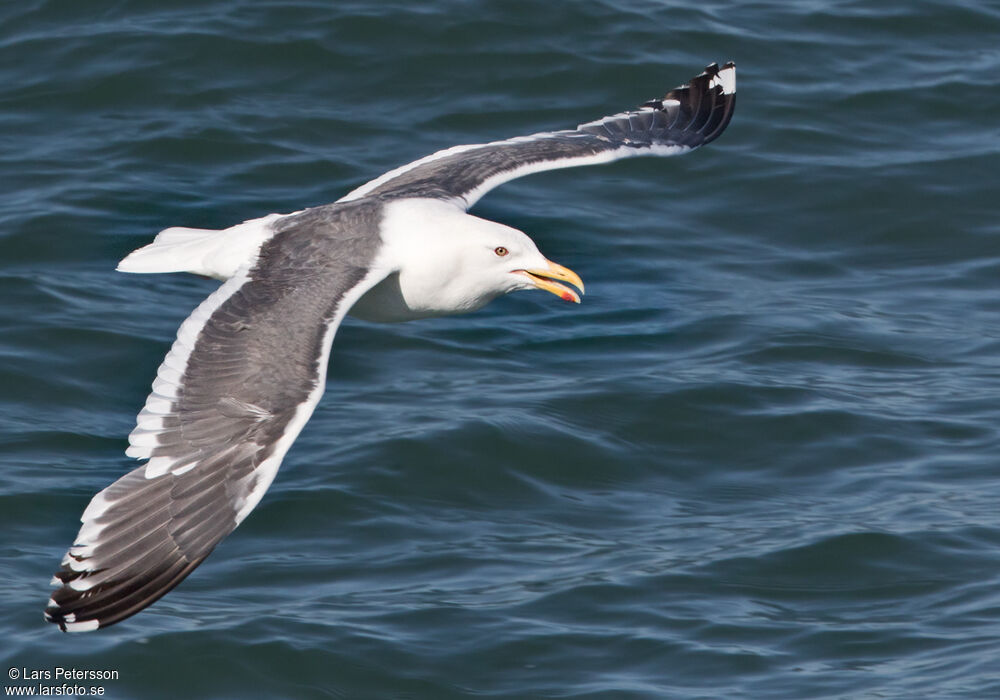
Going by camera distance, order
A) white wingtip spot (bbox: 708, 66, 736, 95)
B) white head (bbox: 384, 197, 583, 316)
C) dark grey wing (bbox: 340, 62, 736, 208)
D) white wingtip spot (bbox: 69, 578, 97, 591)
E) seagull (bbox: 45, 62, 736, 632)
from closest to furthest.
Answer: white wingtip spot (bbox: 69, 578, 97, 591), seagull (bbox: 45, 62, 736, 632), white head (bbox: 384, 197, 583, 316), dark grey wing (bbox: 340, 62, 736, 208), white wingtip spot (bbox: 708, 66, 736, 95)

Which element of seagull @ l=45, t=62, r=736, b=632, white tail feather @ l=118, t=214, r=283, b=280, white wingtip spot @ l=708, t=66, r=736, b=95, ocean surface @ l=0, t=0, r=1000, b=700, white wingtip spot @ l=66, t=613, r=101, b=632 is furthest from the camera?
white wingtip spot @ l=708, t=66, r=736, b=95

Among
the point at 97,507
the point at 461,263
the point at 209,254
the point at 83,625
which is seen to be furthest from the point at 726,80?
the point at 83,625

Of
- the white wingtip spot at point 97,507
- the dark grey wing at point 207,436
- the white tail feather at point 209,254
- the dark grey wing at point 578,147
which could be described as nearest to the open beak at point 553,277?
the dark grey wing at point 578,147

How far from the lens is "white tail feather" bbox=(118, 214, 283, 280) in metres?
7.89

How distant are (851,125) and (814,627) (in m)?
5.47

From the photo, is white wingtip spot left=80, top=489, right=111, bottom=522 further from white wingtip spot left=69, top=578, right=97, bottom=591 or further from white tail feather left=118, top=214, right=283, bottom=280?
white tail feather left=118, top=214, right=283, bottom=280

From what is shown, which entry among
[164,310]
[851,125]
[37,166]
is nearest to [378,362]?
[164,310]

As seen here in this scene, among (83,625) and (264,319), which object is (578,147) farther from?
(83,625)

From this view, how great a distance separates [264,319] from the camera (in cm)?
679

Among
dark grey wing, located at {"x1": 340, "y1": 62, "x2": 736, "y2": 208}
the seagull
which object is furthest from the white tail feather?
dark grey wing, located at {"x1": 340, "y1": 62, "x2": 736, "y2": 208}

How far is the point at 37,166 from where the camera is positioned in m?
10.8

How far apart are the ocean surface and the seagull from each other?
106 cm

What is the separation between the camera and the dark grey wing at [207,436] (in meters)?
5.88

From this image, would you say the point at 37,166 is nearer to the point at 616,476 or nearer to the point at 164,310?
the point at 164,310
